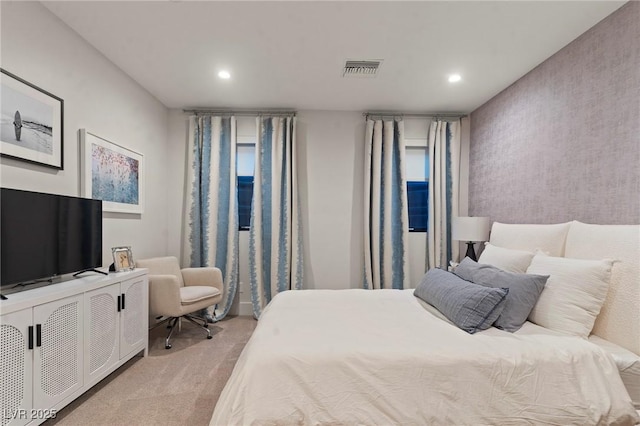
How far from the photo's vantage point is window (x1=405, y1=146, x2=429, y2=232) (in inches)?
161

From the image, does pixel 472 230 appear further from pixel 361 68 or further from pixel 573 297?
pixel 361 68

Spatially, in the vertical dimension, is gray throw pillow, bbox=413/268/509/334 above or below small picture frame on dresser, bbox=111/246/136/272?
below

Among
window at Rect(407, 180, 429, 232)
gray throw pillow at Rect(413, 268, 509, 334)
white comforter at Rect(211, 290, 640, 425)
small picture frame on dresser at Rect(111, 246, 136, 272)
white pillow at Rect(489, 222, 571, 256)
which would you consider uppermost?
window at Rect(407, 180, 429, 232)

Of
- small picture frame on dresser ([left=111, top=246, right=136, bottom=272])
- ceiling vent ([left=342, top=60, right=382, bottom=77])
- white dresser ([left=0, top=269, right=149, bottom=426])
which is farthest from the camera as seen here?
ceiling vent ([left=342, top=60, right=382, bottom=77])

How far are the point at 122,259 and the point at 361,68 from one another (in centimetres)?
277

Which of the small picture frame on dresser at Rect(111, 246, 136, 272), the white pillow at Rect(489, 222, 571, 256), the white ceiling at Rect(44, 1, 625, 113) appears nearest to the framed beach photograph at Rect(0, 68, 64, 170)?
the white ceiling at Rect(44, 1, 625, 113)

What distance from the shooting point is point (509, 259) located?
2234mm

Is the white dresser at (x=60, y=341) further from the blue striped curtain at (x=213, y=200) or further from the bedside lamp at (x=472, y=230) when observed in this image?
the bedside lamp at (x=472, y=230)

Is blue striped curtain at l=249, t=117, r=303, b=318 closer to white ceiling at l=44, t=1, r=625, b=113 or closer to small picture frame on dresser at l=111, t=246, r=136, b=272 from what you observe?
white ceiling at l=44, t=1, r=625, b=113

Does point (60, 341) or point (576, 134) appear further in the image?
point (576, 134)

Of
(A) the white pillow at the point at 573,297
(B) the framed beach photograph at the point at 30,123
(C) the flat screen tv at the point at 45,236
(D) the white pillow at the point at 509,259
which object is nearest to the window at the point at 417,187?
(D) the white pillow at the point at 509,259

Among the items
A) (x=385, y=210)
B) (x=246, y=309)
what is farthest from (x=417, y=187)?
(x=246, y=309)

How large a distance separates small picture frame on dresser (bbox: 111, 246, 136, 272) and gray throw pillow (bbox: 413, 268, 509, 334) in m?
2.56

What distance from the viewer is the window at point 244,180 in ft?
13.2
